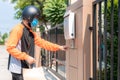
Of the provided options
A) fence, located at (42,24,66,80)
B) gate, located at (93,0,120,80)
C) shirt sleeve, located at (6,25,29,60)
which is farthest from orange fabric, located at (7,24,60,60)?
fence, located at (42,24,66,80)

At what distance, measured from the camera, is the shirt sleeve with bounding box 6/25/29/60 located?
18.0ft

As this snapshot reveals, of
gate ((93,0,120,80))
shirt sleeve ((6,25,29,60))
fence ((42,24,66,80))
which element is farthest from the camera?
fence ((42,24,66,80))

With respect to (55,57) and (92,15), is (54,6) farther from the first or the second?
(92,15)

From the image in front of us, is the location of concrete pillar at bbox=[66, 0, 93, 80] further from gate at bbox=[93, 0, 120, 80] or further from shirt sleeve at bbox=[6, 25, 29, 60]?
shirt sleeve at bbox=[6, 25, 29, 60]

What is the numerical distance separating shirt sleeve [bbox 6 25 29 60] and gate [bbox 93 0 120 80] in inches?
42.7

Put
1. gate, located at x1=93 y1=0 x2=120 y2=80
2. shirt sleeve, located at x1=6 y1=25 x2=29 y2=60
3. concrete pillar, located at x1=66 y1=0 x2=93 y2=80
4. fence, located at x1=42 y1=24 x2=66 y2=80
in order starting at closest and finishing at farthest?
gate, located at x1=93 y1=0 x2=120 y2=80 → shirt sleeve, located at x1=6 y1=25 x2=29 y2=60 → concrete pillar, located at x1=66 y1=0 x2=93 y2=80 → fence, located at x1=42 y1=24 x2=66 y2=80

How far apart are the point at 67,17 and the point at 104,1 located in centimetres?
147

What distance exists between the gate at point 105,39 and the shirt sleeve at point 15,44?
108cm

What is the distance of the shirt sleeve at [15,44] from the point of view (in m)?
5.48

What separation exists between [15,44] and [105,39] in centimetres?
128

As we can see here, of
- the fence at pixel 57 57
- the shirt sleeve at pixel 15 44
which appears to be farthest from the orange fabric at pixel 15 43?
the fence at pixel 57 57

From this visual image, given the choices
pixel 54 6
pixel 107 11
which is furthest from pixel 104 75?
pixel 54 6

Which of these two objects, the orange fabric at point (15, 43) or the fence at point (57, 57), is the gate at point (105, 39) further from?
the fence at point (57, 57)

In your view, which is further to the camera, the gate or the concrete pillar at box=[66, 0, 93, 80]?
the concrete pillar at box=[66, 0, 93, 80]
